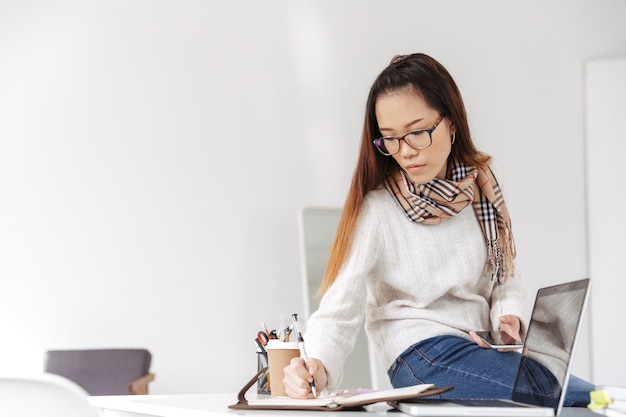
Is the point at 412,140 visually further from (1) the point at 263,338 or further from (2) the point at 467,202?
(1) the point at 263,338

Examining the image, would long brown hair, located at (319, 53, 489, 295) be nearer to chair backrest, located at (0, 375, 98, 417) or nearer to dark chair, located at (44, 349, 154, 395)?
chair backrest, located at (0, 375, 98, 417)

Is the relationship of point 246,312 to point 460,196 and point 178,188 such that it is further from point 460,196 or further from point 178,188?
point 460,196

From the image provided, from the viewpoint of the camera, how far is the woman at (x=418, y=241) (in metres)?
1.51

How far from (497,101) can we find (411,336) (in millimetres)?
2807

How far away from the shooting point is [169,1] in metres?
3.85

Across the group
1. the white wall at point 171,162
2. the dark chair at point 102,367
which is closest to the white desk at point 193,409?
the dark chair at point 102,367

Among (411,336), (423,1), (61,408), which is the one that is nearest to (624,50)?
(423,1)

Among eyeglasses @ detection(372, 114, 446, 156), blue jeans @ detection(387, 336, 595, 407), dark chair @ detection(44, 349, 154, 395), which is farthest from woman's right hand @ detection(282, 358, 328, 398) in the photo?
dark chair @ detection(44, 349, 154, 395)

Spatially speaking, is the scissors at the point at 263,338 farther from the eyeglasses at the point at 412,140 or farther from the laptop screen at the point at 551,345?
the laptop screen at the point at 551,345

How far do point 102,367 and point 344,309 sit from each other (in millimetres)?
2220

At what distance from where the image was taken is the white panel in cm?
399

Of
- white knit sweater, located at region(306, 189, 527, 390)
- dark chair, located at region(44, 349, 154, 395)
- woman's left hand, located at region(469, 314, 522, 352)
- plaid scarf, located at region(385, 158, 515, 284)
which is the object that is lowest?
dark chair, located at region(44, 349, 154, 395)

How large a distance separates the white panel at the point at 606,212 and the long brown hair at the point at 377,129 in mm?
2603

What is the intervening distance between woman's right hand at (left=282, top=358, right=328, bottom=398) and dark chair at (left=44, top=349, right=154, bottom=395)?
2.13 metres
